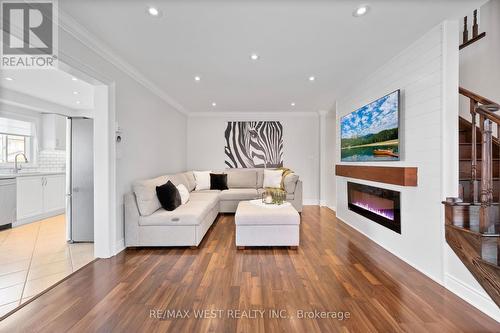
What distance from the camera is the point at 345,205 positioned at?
416 cm

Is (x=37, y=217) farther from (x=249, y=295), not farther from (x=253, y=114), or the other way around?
(x=253, y=114)

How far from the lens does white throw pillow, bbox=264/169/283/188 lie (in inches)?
207

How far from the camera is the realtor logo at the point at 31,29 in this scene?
173 centimetres

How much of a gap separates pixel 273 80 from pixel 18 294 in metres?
3.93

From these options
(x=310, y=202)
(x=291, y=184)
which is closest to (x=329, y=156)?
(x=310, y=202)

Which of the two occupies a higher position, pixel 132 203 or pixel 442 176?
pixel 442 176

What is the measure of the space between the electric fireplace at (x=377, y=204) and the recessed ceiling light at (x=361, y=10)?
2069mm

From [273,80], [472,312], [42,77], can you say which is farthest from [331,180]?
[42,77]

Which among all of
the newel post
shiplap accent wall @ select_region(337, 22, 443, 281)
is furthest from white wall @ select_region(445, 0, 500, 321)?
the newel post

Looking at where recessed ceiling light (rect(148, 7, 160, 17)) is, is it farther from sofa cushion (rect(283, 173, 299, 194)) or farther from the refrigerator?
sofa cushion (rect(283, 173, 299, 194))

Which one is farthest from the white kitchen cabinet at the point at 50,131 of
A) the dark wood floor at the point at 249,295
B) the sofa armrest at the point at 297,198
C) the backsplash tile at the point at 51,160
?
the sofa armrest at the point at 297,198

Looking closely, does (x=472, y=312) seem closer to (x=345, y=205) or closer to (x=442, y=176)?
(x=442, y=176)

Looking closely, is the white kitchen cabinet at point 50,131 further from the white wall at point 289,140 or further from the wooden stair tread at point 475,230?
the wooden stair tread at point 475,230

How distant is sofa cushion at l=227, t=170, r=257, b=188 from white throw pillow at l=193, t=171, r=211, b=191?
538 mm
